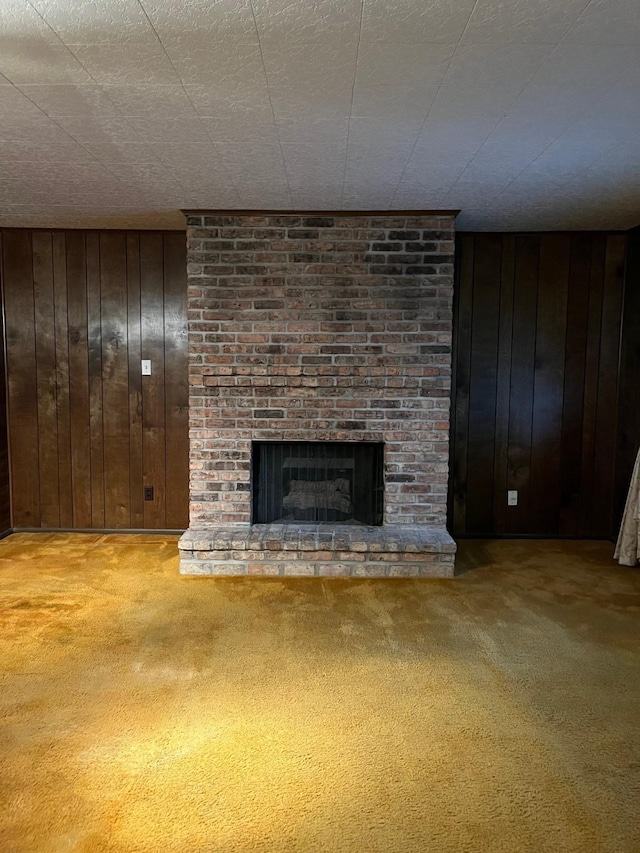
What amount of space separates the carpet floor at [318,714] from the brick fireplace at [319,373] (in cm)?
28

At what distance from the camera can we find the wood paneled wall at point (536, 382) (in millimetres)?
4035

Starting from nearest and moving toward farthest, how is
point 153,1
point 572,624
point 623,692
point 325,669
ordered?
point 153,1 → point 623,692 → point 325,669 → point 572,624

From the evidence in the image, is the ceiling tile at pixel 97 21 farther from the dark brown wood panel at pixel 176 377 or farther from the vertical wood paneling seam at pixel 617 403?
the vertical wood paneling seam at pixel 617 403

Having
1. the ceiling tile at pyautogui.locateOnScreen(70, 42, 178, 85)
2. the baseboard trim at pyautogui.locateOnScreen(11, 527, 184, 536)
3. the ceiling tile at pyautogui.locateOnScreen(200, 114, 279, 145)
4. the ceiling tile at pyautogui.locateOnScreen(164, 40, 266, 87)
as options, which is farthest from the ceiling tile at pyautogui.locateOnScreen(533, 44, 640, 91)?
the baseboard trim at pyautogui.locateOnScreen(11, 527, 184, 536)

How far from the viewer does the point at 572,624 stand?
285 cm

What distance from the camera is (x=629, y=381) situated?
3984 millimetres

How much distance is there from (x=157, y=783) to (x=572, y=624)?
80.7 inches

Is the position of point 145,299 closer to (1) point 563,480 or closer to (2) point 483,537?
(2) point 483,537

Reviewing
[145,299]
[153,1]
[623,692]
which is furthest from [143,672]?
[145,299]

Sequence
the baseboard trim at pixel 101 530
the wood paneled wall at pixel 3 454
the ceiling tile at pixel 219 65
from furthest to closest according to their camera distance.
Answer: the baseboard trim at pixel 101 530 < the wood paneled wall at pixel 3 454 < the ceiling tile at pixel 219 65

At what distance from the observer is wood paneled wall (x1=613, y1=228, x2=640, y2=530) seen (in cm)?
390

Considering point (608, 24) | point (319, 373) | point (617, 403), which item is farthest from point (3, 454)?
point (617, 403)

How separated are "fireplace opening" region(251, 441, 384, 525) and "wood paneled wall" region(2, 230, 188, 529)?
30.1 inches

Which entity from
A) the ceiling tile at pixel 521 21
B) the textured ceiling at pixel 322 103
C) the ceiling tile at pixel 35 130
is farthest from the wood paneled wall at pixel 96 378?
the ceiling tile at pixel 521 21
